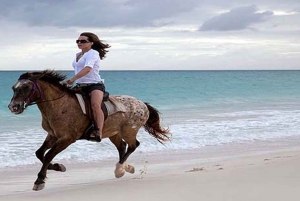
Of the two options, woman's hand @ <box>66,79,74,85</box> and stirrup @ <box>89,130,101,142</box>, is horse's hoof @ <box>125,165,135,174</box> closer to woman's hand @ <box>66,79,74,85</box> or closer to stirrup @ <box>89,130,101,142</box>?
stirrup @ <box>89,130,101,142</box>

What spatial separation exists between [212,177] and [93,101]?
5.54ft

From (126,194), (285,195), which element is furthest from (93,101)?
(285,195)

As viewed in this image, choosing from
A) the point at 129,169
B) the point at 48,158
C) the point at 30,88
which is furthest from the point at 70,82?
the point at 129,169

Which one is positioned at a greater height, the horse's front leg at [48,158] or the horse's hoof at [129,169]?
the horse's front leg at [48,158]

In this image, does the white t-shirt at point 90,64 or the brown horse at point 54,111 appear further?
the white t-shirt at point 90,64

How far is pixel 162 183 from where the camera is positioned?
6.33 meters

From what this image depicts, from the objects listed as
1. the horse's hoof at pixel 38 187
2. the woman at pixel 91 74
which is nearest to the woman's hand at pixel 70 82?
the woman at pixel 91 74

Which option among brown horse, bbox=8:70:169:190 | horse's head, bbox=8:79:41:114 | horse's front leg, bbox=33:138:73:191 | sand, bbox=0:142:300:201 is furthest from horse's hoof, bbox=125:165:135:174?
horse's head, bbox=8:79:41:114

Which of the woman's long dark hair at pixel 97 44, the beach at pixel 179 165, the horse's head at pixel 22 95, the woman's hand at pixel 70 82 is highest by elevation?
the woman's long dark hair at pixel 97 44

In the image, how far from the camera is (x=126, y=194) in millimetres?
5770

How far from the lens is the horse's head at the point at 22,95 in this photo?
5.86 m

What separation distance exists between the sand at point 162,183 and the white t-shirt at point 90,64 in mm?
1284

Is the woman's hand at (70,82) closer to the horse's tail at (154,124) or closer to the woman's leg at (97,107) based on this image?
the woman's leg at (97,107)

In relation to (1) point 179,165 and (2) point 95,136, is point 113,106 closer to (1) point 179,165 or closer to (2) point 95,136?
(2) point 95,136
